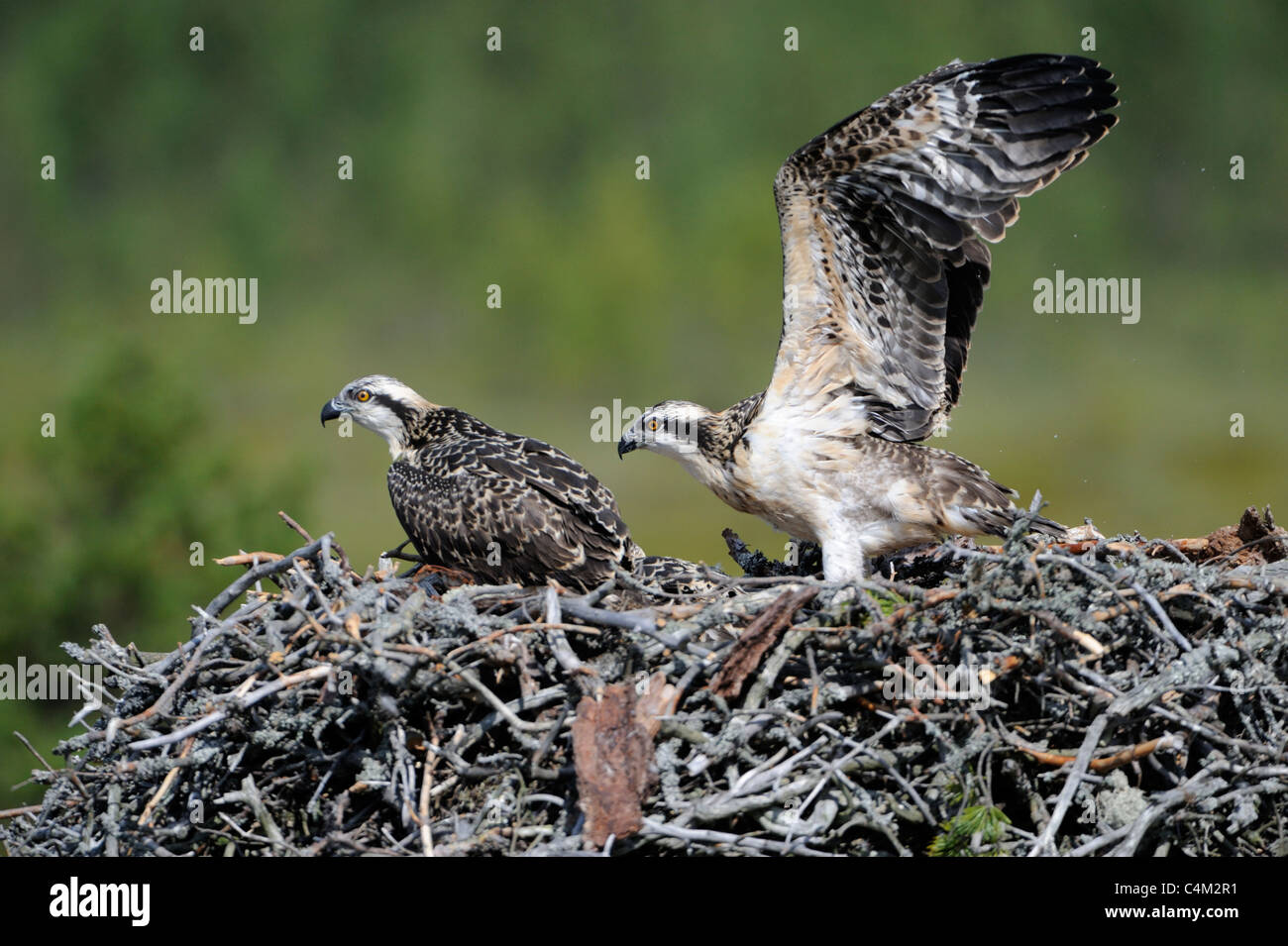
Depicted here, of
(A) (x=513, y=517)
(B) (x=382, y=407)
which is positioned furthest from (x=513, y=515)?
(B) (x=382, y=407)

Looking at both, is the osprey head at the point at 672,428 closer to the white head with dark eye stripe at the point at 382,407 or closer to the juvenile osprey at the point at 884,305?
the juvenile osprey at the point at 884,305

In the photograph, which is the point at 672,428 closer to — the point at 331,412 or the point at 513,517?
the point at 513,517

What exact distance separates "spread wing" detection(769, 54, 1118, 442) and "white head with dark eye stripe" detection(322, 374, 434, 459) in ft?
5.33

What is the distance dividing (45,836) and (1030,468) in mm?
16559

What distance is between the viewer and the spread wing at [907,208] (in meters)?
5.16

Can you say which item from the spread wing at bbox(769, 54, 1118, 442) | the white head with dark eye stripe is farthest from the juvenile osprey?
the white head with dark eye stripe

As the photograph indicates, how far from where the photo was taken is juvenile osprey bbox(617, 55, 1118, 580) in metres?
5.20

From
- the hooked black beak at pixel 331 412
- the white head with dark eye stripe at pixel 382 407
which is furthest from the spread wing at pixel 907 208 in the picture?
the hooked black beak at pixel 331 412

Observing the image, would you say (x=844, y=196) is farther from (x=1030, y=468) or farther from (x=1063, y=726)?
(x=1030, y=468)

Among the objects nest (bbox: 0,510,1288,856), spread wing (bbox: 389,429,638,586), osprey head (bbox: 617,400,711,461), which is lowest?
nest (bbox: 0,510,1288,856)

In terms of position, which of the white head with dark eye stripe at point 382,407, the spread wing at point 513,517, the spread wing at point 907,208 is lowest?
the spread wing at point 513,517

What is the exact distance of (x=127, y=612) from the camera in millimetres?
14820

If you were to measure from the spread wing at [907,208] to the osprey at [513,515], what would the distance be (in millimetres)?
862

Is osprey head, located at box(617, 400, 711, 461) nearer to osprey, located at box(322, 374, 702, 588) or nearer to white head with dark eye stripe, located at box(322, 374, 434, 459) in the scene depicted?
osprey, located at box(322, 374, 702, 588)
